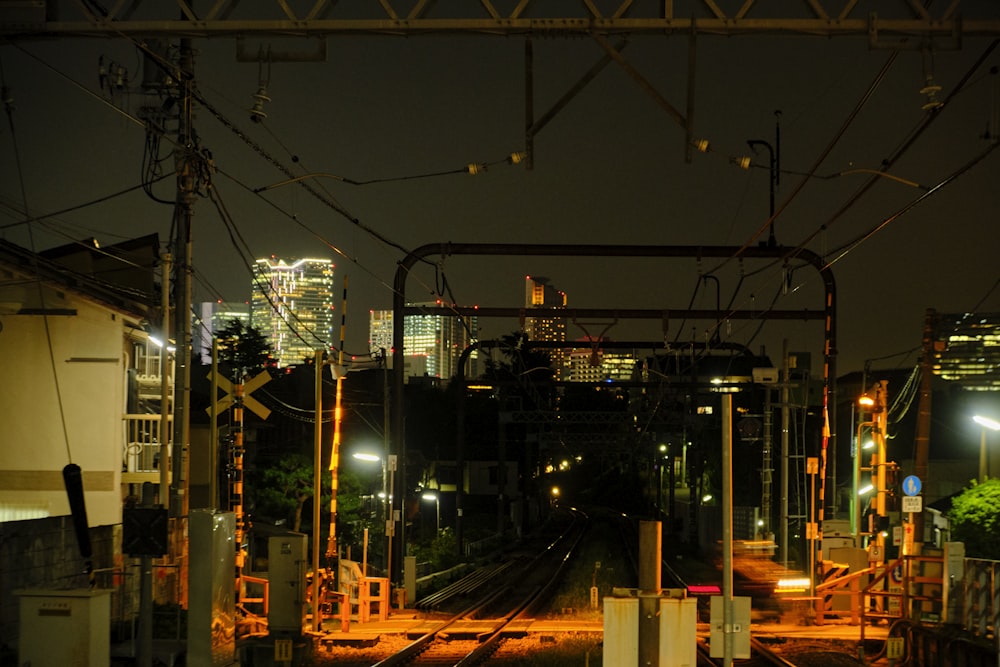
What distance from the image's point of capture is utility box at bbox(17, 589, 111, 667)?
11.1 meters

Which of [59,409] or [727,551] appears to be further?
[59,409]

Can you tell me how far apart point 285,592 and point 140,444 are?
1149 centimetres

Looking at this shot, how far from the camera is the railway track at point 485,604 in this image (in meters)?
16.5

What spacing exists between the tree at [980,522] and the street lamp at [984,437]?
1682mm

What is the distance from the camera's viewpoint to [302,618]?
629 inches

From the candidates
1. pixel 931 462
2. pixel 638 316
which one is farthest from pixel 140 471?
pixel 931 462

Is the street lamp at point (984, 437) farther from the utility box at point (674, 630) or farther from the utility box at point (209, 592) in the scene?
the utility box at point (674, 630)

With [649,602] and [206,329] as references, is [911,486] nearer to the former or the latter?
[649,602]

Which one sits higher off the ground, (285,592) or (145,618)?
(145,618)

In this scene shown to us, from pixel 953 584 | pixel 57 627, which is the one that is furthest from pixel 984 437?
pixel 57 627

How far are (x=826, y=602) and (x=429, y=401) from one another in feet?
163

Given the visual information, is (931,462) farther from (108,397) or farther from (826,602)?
(108,397)

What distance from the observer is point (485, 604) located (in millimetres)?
24562

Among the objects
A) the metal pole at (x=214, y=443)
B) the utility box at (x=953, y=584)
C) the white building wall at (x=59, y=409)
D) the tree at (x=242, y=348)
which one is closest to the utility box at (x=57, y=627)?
the metal pole at (x=214, y=443)
